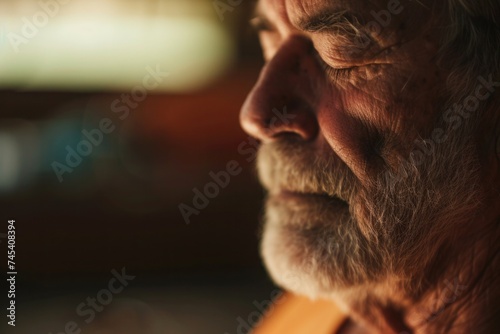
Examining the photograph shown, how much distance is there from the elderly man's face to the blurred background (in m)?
1.98

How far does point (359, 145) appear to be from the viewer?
2.63ft

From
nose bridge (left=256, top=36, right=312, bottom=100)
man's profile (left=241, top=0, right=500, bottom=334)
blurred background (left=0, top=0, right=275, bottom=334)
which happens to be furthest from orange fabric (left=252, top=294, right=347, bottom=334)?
blurred background (left=0, top=0, right=275, bottom=334)

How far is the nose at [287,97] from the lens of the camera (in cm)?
85

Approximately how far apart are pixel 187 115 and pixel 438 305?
274 centimetres

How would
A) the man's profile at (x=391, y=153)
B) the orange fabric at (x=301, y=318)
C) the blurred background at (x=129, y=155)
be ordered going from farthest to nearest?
the blurred background at (x=129, y=155) → the orange fabric at (x=301, y=318) → the man's profile at (x=391, y=153)

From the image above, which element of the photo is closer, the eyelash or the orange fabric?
the eyelash

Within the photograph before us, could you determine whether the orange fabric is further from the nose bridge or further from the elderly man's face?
the nose bridge

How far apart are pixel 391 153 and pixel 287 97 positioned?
170 mm

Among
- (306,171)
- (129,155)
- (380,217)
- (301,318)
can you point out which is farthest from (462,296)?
(129,155)

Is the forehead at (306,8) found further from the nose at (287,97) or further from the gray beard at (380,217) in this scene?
the gray beard at (380,217)

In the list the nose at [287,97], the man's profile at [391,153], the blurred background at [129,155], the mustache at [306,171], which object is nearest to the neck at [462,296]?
the man's profile at [391,153]

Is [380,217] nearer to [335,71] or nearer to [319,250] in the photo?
[319,250]

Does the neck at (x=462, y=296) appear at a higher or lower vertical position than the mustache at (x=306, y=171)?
lower

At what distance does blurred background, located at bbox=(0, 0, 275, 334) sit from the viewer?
2.97m
